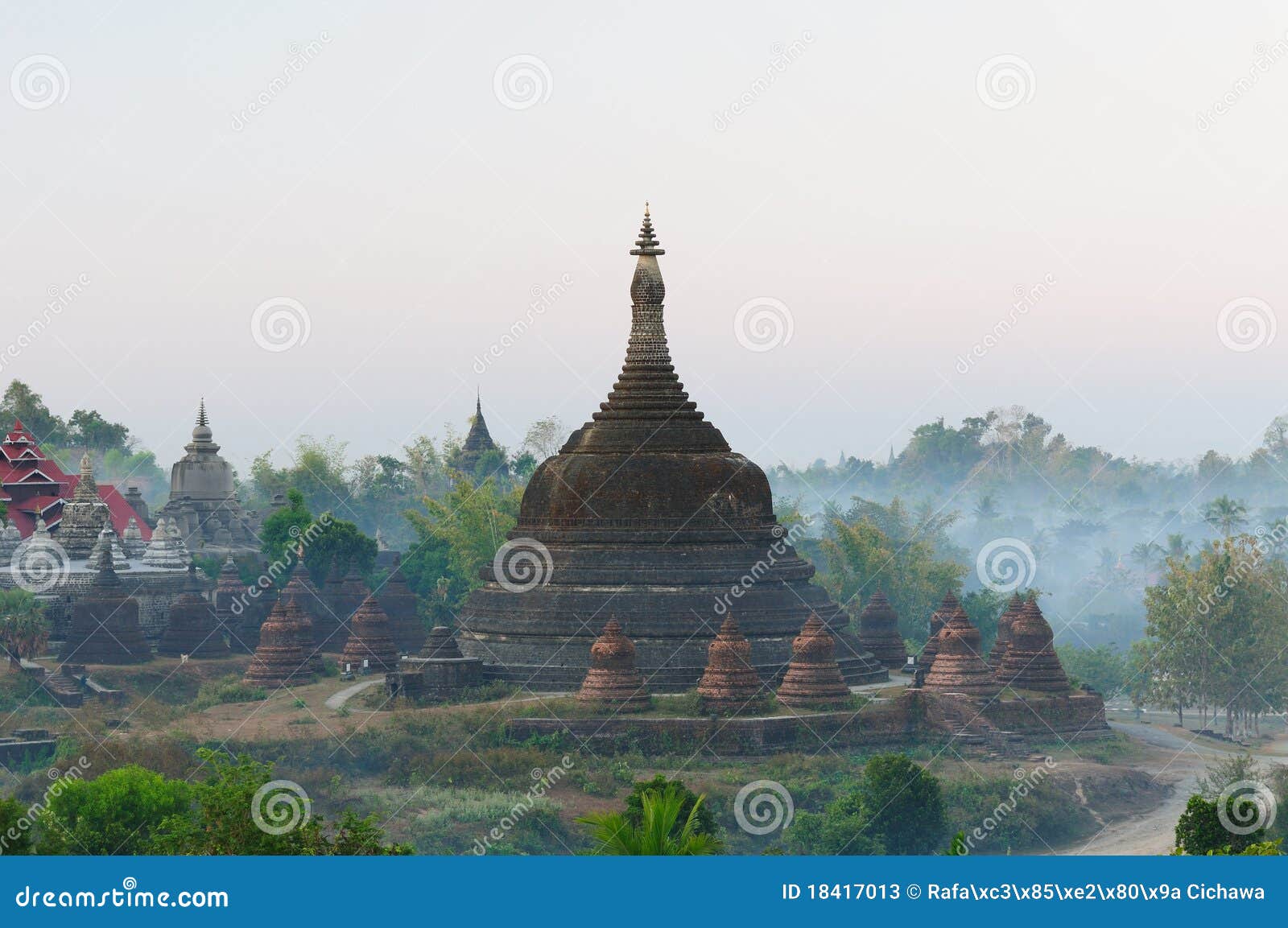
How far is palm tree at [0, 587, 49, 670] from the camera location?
61.8 meters

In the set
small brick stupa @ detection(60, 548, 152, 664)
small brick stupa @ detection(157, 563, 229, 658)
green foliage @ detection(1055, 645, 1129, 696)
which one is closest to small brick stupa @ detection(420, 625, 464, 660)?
small brick stupa @ detection(60, 548, 152, 664)

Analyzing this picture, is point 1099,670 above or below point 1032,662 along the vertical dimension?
above

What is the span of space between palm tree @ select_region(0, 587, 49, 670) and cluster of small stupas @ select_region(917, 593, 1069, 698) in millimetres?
20202

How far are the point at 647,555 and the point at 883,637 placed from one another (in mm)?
8168

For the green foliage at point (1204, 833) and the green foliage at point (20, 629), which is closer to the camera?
the green foliage at point (1204, 833)

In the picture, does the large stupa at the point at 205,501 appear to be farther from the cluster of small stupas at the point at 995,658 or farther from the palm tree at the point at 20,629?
the cluster of small stupas at the point at 995,658

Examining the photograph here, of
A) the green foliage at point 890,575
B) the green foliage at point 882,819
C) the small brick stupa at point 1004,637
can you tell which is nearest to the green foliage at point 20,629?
the green foliage at point 882,819

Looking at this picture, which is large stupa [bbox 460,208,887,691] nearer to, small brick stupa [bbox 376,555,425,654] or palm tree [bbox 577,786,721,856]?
small brick stupa [bbox 376,555,425,654]

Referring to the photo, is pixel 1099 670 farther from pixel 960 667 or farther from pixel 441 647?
pixel 441 647

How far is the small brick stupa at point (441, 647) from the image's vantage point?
55656mm

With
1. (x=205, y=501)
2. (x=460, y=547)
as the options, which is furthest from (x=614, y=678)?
(x=205, y=501)

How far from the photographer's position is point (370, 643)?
61.2 meters

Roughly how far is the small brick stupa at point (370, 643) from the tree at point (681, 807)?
1540 centimetres

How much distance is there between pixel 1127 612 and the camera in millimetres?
124312
